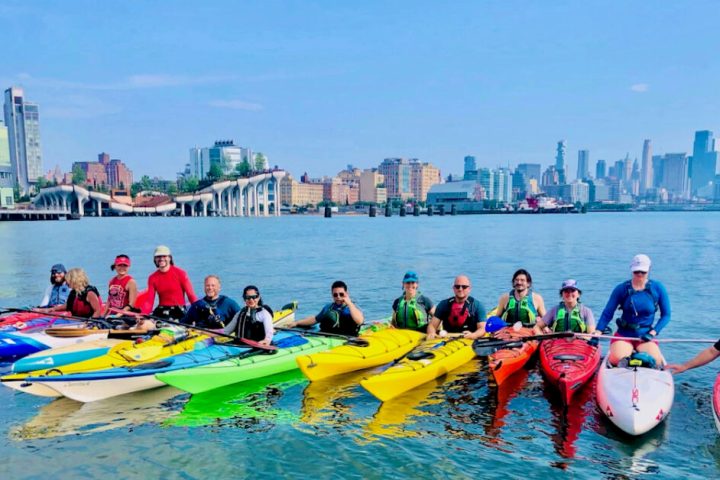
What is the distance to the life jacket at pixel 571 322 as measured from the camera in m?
10.3

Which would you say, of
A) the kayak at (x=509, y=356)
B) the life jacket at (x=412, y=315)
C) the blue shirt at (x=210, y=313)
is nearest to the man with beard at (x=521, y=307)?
the kayak at (x=509, y=356)

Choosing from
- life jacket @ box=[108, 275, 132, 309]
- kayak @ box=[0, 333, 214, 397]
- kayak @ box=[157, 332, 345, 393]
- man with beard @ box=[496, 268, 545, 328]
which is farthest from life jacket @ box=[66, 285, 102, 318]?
man with beard @ box=[496, 268, 545, 328]

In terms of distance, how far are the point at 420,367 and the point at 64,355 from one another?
659 cm

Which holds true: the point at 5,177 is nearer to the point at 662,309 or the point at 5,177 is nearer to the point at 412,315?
the point at 412,315

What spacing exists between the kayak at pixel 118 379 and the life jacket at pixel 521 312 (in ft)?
18.8

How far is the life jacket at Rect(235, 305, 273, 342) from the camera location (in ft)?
34.3

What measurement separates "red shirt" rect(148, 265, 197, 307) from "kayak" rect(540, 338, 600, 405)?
7456 millimetres

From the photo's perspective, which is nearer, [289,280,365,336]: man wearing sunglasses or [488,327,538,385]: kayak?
[488,327,538,385]: kayak

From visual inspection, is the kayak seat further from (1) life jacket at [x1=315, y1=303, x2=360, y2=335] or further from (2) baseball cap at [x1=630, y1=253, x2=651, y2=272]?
(1) life jacket at [x1=315, y1=303, x2=360, y2=335]

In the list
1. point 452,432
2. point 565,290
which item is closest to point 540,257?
point 565,290

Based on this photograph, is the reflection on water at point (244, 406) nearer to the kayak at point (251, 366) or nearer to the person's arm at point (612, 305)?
the kayak at point (251, 366)

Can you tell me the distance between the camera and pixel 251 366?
9.98m

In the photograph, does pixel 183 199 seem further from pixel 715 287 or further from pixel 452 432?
pixel 452 432

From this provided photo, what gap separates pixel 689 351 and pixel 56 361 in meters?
14.4
